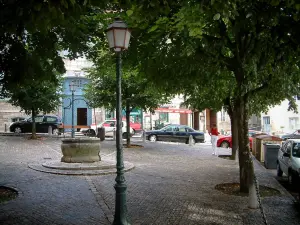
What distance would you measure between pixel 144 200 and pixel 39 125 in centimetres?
2526

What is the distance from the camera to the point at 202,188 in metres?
10.1

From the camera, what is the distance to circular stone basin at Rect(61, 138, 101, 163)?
524 inches

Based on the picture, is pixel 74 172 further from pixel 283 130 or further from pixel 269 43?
pixel 283 130

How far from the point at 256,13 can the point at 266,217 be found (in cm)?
426

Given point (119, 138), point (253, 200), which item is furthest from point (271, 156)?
point (119, 138)

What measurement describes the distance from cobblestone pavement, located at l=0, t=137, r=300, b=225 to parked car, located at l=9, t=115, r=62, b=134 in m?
18.4

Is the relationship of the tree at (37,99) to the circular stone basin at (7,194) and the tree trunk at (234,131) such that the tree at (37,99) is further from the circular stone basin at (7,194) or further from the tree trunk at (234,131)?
the circular stone basin at (7,194)

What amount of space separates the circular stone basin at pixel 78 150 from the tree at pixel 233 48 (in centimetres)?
427

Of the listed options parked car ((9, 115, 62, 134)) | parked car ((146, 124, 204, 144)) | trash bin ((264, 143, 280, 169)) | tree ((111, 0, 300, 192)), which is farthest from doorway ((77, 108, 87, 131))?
tree ((111, 0, 300, 192))

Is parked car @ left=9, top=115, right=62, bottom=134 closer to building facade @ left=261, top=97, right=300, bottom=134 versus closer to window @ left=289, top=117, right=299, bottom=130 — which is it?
building facade @ left=261, top=97, right=300, bottom=134

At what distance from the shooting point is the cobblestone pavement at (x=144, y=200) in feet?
23.0

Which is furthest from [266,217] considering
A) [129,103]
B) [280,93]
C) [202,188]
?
[129,103]

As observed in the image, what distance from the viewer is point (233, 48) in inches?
371

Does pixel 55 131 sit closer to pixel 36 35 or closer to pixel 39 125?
pixel 39 125
